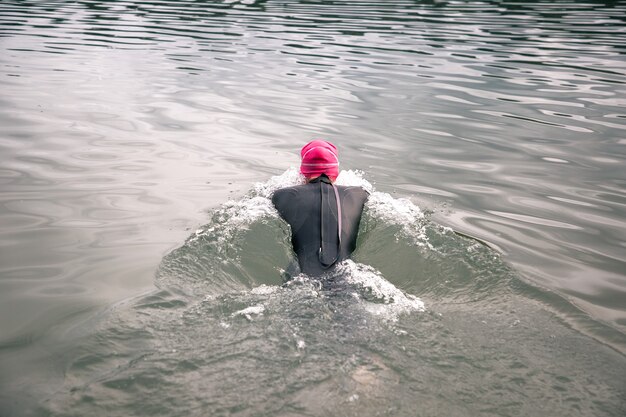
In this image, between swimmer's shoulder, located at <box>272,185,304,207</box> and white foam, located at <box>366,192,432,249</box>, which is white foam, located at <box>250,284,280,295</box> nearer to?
swimmer's shoulder, located at <box>272,185,304,207</box>

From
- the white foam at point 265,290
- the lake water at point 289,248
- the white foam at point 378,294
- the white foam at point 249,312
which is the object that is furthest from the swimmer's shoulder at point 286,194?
the white foam at point 249,312

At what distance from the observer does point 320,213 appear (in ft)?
16.9

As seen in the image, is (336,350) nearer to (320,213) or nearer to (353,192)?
(320,213)

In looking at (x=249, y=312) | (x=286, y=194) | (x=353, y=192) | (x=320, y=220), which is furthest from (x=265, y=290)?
(x=353, y=192)

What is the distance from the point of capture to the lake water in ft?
11.2

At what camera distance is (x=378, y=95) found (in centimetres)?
1260

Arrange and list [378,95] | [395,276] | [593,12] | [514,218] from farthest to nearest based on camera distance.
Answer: [593,12] → [378,95] → [514,218] → [395,276]

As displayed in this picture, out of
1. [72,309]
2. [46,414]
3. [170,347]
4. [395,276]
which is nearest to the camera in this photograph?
[46,414]

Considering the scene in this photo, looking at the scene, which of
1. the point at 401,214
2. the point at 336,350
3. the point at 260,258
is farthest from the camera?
the point at 401,214

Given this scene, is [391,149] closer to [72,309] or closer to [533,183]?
[533,183]

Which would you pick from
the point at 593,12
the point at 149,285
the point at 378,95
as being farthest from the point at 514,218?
the point at 593,12

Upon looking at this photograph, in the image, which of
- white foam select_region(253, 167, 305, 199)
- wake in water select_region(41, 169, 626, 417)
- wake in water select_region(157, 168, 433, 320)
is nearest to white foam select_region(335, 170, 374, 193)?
wake in water select_region(157, 168, 433, 320)

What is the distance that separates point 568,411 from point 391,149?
6.37 metres

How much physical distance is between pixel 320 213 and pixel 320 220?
80mm
